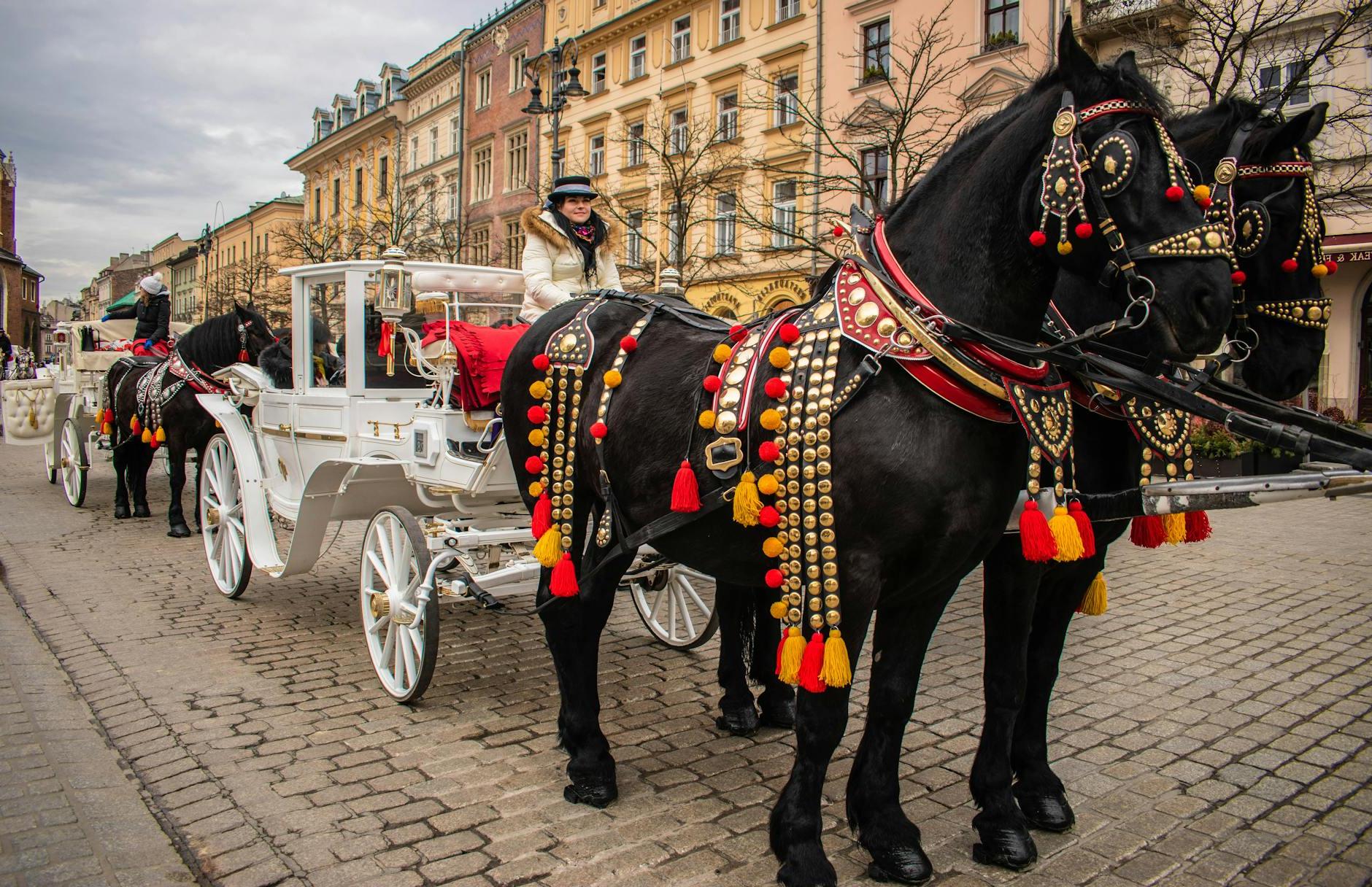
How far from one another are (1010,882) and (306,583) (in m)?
5.85

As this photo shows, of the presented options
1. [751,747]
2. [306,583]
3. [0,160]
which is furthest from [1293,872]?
[0,160]

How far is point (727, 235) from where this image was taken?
86.0 ft

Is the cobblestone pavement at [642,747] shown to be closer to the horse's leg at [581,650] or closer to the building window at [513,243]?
the horse's leg at [581,650]

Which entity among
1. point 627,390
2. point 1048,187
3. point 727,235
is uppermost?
point 727,235

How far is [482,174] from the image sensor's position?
127ft

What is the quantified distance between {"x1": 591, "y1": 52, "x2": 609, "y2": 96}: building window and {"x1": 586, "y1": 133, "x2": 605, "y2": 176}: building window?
1.57m

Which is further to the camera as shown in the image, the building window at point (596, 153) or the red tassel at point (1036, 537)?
the building window at point (596, 153)

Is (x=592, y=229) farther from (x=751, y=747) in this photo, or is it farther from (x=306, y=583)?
(x=306, y=583)

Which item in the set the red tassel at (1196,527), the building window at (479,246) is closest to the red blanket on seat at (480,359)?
the red tassel at (1196,527)

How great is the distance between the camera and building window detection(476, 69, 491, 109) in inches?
1523

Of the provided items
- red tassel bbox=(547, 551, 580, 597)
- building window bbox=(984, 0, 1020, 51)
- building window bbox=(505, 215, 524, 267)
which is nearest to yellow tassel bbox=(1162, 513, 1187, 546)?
red tassel bbox=(547, 551, 580, 597)

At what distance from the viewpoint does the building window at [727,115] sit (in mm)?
25609

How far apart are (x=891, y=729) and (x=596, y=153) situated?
30.8 m

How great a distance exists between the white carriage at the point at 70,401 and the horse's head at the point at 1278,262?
35.1 ft
